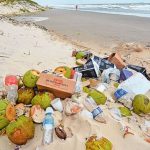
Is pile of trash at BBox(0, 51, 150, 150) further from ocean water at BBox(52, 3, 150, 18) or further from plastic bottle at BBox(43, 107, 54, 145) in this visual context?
ocean water at BBox(52, 3, 150, 18)

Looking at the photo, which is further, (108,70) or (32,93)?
(108,70)

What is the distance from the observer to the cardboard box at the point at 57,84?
3807mm

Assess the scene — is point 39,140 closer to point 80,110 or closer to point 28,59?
point 80,110

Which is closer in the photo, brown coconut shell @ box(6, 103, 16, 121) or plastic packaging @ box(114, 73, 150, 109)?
brown coconut shell @ box(6, 103, 16, 121)

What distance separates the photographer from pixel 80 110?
3.65 meters

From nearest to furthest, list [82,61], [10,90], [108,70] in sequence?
1. [10,90]
2. [108,70]
3. [82,61]

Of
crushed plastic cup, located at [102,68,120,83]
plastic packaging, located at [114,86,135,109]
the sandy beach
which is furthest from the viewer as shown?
crushed plastic cup, located at [102,68,120,83]

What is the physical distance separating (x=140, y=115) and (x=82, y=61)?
279 centimetres

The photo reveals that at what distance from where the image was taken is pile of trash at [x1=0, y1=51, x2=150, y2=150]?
133 inches

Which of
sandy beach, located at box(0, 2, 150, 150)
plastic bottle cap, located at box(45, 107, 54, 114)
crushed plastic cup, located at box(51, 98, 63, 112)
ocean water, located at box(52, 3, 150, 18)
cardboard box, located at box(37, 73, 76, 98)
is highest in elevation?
cardboard box, located at box(37, 73, 76, 98)

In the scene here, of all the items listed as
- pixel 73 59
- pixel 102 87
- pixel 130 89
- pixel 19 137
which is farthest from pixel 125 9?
pixel 19 137

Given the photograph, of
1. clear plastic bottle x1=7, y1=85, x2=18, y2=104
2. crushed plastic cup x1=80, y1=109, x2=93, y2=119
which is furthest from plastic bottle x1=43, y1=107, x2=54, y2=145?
clear plastic bottle x1=7, y1=85, x2=18, y2=104

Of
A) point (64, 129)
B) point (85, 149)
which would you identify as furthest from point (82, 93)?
point (85, 149)

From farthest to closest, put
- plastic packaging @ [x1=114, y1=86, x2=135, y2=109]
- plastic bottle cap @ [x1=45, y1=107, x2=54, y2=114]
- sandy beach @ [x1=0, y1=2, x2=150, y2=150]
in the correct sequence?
plastic packaging @ [x1=114, y1=86, x2=135, y2=109] → plastic bottle cap @ [x1=45, y1=107, x2=54, y2=114] → sandy beach @ [x1=0, y1=2, x2=150, y2=150]
